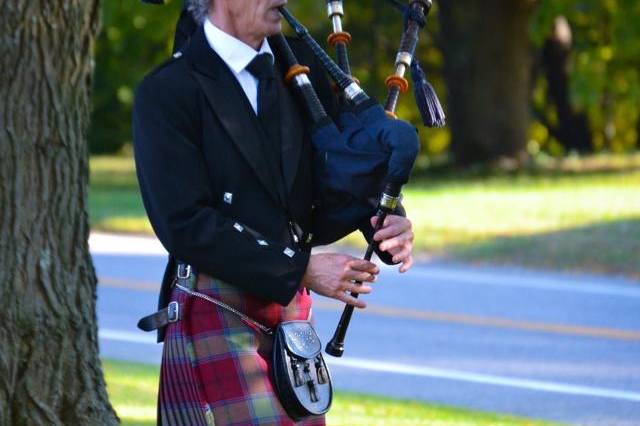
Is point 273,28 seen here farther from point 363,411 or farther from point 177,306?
point 363,411

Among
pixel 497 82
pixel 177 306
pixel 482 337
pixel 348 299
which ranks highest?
pixel 348 299

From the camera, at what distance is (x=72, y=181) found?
540 centimetres

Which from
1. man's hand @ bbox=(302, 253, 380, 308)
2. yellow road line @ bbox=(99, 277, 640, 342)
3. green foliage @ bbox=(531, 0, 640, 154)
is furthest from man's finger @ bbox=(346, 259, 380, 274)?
green foliage @ bbox=(531, 0, 640, 154)

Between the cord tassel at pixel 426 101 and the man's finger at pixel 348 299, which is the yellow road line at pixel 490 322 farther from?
the man's finger at pixel 348 299

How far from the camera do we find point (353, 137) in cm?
386

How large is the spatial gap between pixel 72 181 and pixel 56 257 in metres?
0.29

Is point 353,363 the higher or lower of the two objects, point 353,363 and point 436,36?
the higher

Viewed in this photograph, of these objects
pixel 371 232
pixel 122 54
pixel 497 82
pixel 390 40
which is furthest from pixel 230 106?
pixel 390 40

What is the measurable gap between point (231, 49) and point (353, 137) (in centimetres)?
38

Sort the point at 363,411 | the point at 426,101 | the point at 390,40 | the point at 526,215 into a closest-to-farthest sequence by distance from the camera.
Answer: the point at 426,101 < the point at 363,411 < the point at 526,215 < the point at 390,40

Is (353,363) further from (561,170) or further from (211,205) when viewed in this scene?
(561,170)

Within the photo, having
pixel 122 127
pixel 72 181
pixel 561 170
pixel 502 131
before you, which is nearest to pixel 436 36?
pixel 502 131

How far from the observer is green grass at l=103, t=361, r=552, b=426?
24.5 ft

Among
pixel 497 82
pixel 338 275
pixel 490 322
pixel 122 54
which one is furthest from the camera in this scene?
pixel 122 54
